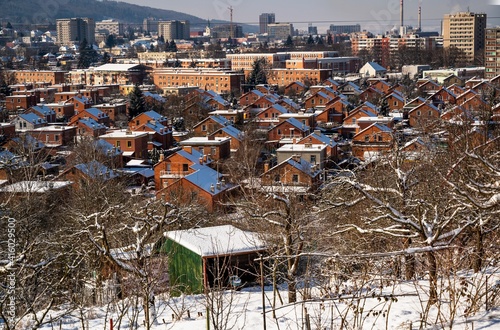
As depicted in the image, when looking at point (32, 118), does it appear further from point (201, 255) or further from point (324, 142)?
point (201, 255)

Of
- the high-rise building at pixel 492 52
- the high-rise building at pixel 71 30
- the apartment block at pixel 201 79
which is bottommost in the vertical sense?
the apartment block at pixel 201 79

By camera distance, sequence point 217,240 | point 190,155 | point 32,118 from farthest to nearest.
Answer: point 32,118 → point 190,155 → point 217,240

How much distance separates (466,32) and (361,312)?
A: 29.0 meters

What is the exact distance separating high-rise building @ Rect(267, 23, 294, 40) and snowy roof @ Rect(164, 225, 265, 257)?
177 ft

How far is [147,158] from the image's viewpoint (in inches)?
396

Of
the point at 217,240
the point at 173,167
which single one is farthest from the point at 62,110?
the point at 217,240

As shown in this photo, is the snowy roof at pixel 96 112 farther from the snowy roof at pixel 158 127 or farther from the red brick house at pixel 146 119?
the snowy roof at pixel 158 127

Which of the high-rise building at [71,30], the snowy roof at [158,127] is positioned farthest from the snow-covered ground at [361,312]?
the high-rise building at [71,30]

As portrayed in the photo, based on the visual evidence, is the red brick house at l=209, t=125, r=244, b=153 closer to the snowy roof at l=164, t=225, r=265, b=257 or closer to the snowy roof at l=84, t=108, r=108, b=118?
the snowy roof at l=84, t=108, r=108, b=118

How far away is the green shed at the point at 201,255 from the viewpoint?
10.2 feet

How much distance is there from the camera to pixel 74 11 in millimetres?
69250

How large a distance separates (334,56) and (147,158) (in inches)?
735

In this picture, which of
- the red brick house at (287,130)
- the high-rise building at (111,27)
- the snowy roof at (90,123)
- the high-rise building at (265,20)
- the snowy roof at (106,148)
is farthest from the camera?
the high-rise building at (265,20)

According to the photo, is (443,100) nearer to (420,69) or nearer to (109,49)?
(420,69)
